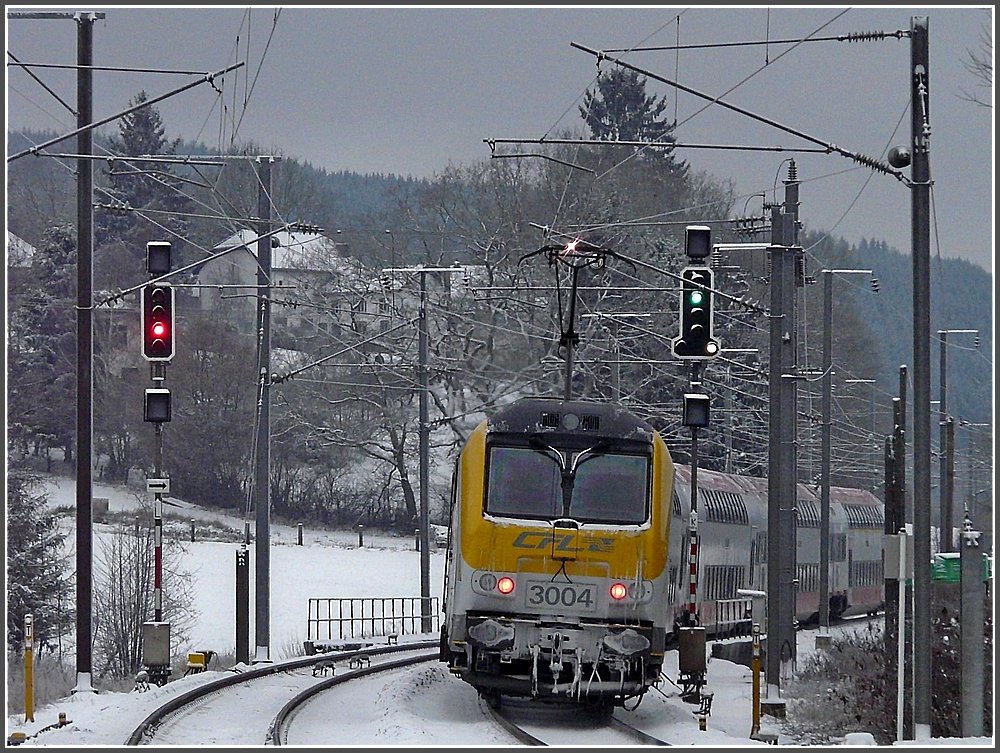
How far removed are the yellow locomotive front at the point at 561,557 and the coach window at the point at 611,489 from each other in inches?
0.4

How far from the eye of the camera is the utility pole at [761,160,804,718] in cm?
2144

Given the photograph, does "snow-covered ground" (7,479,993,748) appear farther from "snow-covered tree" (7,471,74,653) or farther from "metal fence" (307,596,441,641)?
"snow-covered tree" (7,471,74,653)

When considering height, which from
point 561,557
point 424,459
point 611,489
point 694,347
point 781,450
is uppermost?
point 694,347

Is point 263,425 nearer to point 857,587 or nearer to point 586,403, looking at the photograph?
point 586,403

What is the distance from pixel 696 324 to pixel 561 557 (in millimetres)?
4776

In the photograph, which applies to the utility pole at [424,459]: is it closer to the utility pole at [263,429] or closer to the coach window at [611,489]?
the utility pole at [263,429]

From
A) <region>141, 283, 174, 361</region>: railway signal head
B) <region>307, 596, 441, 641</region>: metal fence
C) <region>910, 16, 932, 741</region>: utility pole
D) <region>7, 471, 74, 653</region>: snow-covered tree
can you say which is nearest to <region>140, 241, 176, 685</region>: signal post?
<region>141, 283, 174, 361</region>: railway signal head

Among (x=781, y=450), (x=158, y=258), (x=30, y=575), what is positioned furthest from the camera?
(x=30, y=575)

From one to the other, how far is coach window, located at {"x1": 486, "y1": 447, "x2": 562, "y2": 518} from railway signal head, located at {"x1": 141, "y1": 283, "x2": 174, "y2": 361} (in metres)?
5.41

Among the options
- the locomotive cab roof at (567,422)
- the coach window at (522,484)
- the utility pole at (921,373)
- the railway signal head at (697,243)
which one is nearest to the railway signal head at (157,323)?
the locomotive cab roof at (567,422)

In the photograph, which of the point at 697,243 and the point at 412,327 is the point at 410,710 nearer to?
the point at 697,243

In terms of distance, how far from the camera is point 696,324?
2008 cm

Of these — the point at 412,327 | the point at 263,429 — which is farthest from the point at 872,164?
the point at 412,327

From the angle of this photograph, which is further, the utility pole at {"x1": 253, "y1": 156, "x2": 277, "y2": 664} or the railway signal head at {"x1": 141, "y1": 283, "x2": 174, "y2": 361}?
the utility pole at {"x1": 253, "y1": 156, "x2": 277, "y2": 664}
